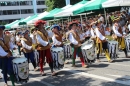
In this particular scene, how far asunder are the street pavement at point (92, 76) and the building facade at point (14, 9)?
207ft

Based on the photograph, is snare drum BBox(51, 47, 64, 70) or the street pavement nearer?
the street pavement

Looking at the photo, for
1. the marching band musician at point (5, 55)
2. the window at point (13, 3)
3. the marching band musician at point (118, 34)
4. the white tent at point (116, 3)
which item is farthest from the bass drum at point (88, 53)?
the window at point (13, 3)

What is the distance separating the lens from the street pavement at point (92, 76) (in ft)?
22.4

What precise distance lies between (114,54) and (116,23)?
1.32 m

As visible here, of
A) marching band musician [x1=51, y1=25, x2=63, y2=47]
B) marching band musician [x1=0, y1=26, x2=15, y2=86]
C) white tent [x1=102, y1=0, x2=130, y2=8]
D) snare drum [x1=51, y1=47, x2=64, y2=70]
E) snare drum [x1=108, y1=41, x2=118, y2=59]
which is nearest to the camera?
marching band musician [x1=0, y1=26, x2=15, y2=86]

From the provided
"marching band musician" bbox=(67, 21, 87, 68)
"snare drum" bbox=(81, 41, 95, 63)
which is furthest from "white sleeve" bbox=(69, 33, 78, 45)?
"snare drum" bbox=(81, 41, 95, 63)

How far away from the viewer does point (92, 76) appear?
7574 millimetres

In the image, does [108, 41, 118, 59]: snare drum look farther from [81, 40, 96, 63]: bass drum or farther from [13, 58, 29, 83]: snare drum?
[13, 58, 29, 83]: snare drum

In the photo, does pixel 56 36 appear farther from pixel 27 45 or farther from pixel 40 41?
pixel 40 41

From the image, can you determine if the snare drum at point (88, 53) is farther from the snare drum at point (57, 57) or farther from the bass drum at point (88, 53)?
the snare drum at point (57, 57)

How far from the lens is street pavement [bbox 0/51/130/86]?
268 inches

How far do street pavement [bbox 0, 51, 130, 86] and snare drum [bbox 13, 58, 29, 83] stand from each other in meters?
0.66

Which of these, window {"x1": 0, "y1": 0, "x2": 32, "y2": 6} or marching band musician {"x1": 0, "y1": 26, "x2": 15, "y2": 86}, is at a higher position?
window {"x1": 0, "y1": 0, "x2": 32, "y2": 6}

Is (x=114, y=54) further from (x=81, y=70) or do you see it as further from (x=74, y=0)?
(x=74, y=0)
